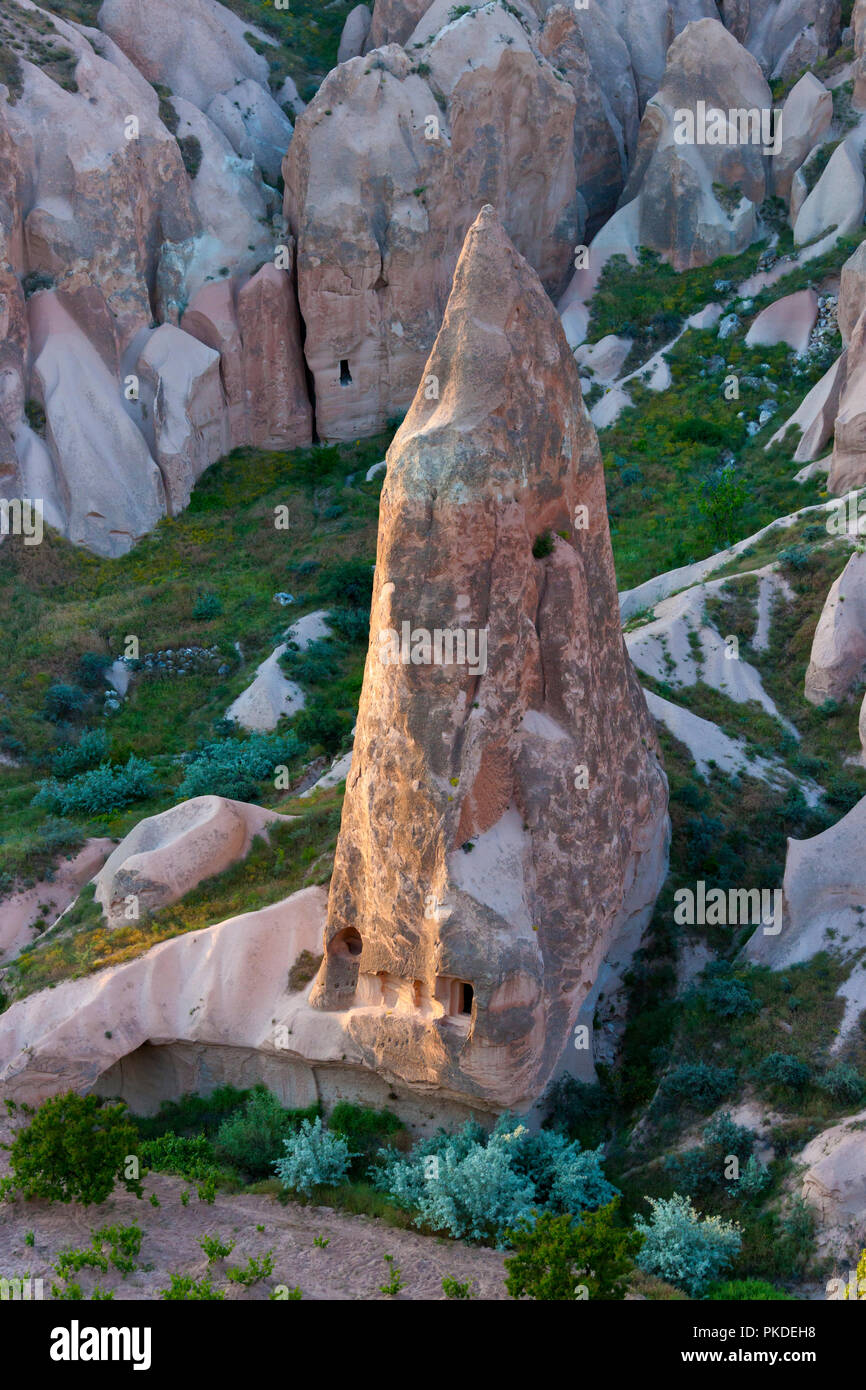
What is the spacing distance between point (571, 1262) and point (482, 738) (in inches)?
265

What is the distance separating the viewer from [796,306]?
151ft

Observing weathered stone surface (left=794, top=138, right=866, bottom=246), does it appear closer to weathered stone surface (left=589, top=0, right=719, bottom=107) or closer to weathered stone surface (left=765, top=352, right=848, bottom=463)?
weathered stone surface (left=765, top=352, right=848, bottom=463)

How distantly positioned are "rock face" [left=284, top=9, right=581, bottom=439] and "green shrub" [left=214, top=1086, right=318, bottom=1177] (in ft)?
108

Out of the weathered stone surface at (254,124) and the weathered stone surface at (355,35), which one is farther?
the weathered stone surface at (355,35)

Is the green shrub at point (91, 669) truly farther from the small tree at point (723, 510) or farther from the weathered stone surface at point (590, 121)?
the weathered stone surface at point (590, 121)

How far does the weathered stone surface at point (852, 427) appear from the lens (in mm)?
35344

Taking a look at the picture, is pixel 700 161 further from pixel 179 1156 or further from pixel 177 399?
pixel 179 1156

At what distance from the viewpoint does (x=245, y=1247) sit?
17453 millimetres

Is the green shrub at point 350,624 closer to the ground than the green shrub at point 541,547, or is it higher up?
higher up

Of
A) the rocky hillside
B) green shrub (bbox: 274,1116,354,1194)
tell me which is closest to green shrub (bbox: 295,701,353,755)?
the rocky hillside

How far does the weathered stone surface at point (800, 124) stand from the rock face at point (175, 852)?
37019 mm

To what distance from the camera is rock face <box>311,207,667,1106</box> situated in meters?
18.1

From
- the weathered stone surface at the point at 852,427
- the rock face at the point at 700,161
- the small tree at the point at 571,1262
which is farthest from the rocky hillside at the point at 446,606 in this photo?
the small tree at the point at 571,1262

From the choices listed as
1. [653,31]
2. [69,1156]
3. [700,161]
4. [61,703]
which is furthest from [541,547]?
[653,31]
